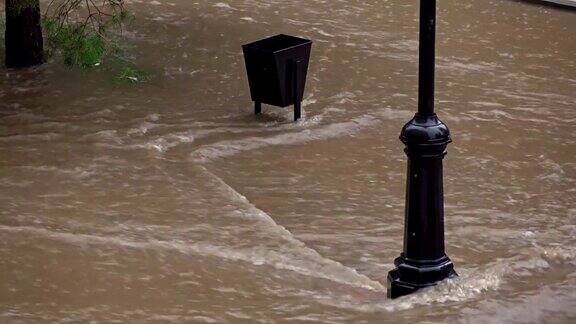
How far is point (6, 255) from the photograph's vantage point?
8133mm

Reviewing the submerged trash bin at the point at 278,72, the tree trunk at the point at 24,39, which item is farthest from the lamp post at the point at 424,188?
the tree trunk at the point at 24,39

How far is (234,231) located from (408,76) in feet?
17.9

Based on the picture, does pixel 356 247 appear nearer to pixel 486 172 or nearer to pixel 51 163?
pixel 486 172

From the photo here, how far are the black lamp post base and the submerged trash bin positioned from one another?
501cm

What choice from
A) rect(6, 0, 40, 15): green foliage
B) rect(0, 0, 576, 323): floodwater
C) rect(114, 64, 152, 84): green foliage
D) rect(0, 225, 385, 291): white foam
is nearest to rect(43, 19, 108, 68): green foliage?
rect(6, 0, 40, 15): green foliage

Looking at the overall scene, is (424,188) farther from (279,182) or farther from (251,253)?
(279,182)

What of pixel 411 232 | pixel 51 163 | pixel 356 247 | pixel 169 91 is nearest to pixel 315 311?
pixel 411 232

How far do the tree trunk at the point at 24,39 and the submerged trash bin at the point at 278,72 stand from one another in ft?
10.5

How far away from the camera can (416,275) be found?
705cm

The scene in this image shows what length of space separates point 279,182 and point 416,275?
10.7 ft

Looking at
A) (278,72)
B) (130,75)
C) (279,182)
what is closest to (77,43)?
(130,75)

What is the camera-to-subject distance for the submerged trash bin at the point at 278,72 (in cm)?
1189

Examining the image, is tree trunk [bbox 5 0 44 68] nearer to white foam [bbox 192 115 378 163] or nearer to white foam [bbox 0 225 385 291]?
white foam [bbox 192 115 378 163]

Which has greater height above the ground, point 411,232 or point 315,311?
point 411,232
